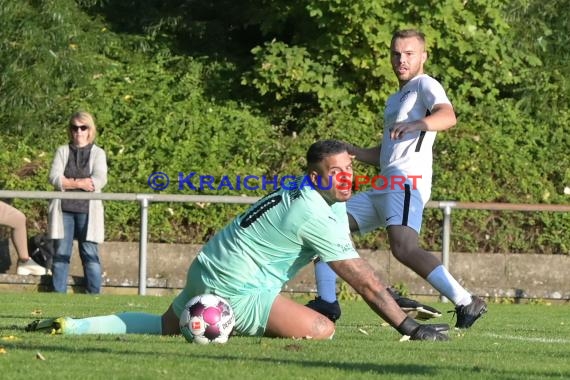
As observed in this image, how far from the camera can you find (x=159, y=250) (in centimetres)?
1659

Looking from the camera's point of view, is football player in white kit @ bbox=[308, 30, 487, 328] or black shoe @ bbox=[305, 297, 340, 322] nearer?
black shoe @ bbox=[305, 297, 340, 322]

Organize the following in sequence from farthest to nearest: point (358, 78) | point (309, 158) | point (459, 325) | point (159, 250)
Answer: point (358, 78) < point (159, 250) < point (459, 325) < point (309, 158)

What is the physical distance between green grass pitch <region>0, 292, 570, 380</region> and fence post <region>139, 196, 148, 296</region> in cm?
524

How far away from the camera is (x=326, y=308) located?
10078 millimetres

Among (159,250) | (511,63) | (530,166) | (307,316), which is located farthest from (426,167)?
(511,63)

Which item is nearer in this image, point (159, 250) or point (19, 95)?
point (159, 250)

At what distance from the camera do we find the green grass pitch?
22.2 feet

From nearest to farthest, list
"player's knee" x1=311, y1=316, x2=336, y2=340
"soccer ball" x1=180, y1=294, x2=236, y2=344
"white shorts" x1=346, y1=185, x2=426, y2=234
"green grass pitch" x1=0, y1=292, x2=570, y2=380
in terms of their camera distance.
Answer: "green grass pitch" x1=0, y1=292, x2=570, y2=380, "soccer ball" x1=180, y1=294, x2=236, y2=344, "player's knee" x1=311, y1=316, x2=336, y2=340, "white shorts" x1=346, y1=185, x2=426, y2=234

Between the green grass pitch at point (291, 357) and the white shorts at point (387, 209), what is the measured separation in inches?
32.2

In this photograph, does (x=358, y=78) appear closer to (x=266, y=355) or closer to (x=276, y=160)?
(x=276, y=160)

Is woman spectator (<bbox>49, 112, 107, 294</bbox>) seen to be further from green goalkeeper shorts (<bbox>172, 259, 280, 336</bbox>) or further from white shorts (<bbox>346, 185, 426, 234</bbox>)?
green goalkeeper shorts (<bbox>172, 259, 280, 336</bbox>)

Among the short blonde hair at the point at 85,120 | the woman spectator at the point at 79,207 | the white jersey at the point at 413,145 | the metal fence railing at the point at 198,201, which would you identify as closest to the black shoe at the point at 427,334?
the white jersey at the point at 413,145

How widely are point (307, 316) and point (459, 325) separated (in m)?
1.83

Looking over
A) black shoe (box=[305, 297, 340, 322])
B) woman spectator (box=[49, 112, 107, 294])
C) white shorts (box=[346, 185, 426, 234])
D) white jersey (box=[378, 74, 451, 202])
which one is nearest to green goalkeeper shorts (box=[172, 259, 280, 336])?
black shoe (box=[305, 297, 340, 322])
